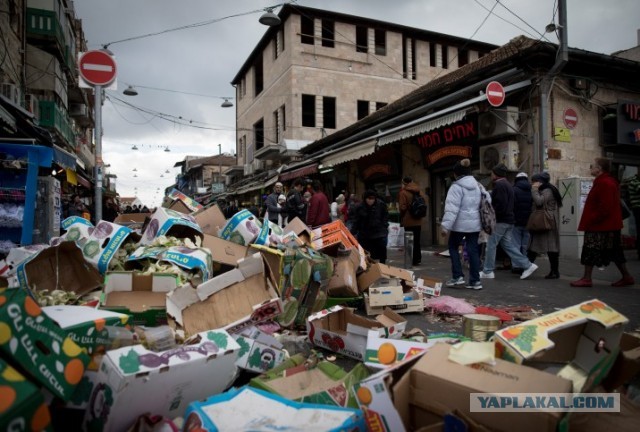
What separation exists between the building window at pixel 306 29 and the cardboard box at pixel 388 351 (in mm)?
21980

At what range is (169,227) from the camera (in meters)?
4.01

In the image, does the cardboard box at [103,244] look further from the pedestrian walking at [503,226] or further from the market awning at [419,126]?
the market awning at [419,126]

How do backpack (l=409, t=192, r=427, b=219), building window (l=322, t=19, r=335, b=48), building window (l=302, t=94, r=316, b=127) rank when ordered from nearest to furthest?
backpack (l=409, t=192, r=427, b=219), building window (l=322, t=19, r=335, b=48), building window (l=302, t=94, r=316, b=127)

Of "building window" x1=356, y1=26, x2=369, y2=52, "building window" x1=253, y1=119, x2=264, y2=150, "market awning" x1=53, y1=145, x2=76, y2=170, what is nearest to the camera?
"market awning" x1=53, y1=145, x2=76, y2=170

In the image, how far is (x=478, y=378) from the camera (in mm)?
1497

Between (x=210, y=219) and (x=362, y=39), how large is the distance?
20.4 metres

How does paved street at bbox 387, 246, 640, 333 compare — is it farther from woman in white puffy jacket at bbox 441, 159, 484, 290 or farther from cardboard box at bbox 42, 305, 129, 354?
cardboard box at bbox 42, 305, 129, 354

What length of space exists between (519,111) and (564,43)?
1559 mm

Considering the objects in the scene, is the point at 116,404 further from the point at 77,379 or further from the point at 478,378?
the point at 478,378

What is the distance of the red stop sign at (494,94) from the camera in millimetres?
Answer: 8375

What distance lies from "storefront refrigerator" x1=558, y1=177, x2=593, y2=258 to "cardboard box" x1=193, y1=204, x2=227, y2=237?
772cm

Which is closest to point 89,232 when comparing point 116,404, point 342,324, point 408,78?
point 342,324

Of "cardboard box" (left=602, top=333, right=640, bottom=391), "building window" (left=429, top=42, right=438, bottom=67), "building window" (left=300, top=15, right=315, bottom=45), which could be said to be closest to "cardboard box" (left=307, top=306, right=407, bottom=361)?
"cardboard box" (left=602, top=333, right=640, bottom=391)

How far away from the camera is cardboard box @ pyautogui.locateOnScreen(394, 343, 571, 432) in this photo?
54.8 inches
